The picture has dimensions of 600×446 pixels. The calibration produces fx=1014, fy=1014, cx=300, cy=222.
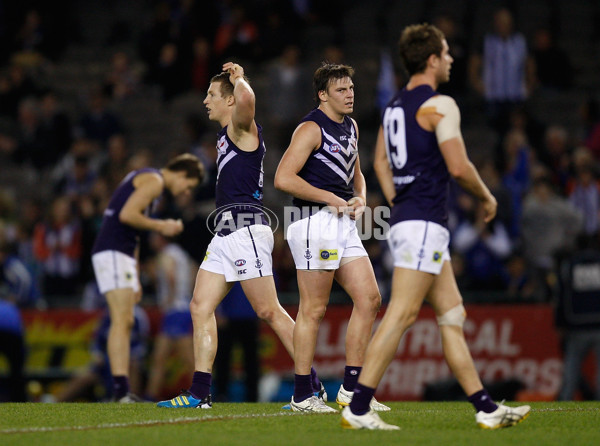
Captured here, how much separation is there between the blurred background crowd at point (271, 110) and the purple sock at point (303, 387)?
19.3 ft

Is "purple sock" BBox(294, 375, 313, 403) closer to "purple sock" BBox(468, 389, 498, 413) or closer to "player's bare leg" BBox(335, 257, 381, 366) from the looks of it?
"player's bare leg" BBox(335, 257, 381, 366)

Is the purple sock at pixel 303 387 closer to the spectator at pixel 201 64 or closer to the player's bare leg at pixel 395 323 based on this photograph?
the player's bare leg at pixel 395 323

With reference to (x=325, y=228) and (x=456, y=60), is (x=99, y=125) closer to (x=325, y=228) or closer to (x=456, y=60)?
(x=456, y=60)

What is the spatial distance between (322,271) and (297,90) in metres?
10.0

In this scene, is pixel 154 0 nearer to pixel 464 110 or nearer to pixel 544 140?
pixel 464 110

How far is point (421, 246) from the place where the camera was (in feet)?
21.8

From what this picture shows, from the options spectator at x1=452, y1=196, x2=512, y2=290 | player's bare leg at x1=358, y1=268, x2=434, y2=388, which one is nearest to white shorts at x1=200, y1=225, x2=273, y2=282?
player's bare leg at x1=358, y1=268, x2=434, y2=388

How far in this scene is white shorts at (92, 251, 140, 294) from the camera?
10.7 metres

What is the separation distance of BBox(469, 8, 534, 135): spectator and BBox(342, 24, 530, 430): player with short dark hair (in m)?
10.6

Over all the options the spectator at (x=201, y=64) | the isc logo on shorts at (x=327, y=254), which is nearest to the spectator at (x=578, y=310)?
the isc logo on shorts at (x=327, y=254)

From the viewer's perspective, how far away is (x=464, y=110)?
18141mm

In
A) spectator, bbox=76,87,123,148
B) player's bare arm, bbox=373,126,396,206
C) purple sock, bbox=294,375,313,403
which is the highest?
spectator, bbox=76,87,123,148

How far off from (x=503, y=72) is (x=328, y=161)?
31.9 ft

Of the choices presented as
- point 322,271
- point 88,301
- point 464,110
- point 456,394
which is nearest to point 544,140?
point 464,110
